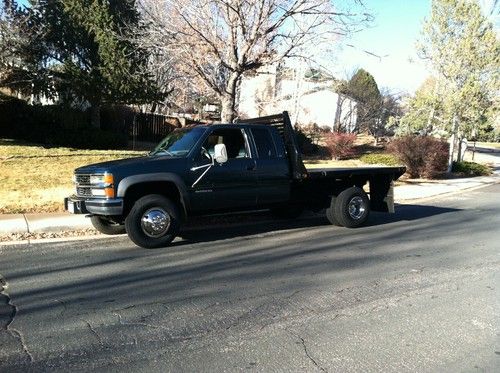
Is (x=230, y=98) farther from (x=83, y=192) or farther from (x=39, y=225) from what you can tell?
(x=83, y=192)

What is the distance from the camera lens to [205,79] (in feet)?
44.4

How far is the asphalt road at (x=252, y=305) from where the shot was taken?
4.09 metres

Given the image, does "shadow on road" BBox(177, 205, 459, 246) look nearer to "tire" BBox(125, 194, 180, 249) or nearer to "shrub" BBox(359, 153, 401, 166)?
"tire" BBox(125, 194, 180, 249)

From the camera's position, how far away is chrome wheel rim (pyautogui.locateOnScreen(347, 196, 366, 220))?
1010 centimetres

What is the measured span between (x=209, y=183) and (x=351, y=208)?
3.26m

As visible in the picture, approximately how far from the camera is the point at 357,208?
1021cm

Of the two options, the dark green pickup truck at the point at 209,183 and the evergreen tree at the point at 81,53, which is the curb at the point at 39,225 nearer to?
the dark green pickup truck at the point at 209,183

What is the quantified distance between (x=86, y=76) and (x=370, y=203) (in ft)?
52.9

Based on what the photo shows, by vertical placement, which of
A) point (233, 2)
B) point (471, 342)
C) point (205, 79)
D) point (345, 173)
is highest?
point (233, 2)

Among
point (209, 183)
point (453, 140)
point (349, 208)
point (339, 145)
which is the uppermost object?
point (453, 140)

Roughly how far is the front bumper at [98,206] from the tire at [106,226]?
0.82 meters

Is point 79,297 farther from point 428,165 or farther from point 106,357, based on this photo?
point 428,165

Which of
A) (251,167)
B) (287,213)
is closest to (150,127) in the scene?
(287,213)

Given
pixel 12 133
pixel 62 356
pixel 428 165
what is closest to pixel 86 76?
pixel 12 133
